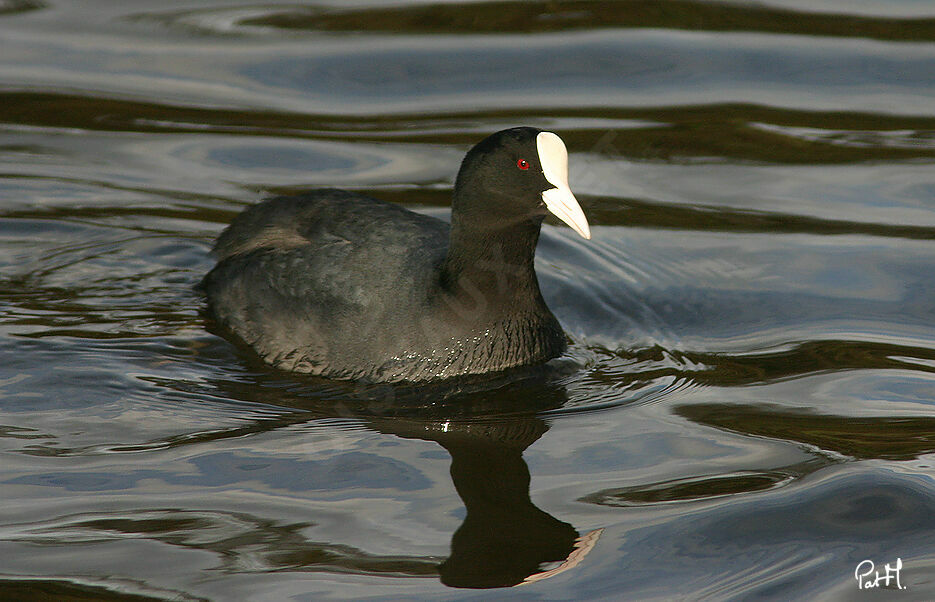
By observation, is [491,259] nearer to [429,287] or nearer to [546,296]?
[429,287]

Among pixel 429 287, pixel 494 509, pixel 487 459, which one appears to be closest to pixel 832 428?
pixel 487 459

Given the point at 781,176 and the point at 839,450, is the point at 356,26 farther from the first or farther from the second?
the point at 839,450

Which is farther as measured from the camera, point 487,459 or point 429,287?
point 429,287

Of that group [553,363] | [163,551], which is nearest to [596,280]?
[553,363]

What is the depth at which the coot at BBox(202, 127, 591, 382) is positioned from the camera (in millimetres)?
4824

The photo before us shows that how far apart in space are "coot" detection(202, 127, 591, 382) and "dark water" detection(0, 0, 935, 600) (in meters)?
0.16

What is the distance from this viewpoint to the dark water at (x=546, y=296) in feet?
12.4

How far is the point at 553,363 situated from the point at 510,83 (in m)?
3.37

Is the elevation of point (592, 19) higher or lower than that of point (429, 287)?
higher

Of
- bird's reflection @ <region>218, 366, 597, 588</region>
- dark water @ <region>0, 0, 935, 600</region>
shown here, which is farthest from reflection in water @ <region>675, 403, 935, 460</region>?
bird's reflection @ <region>218, 366, 597, 588</region>
